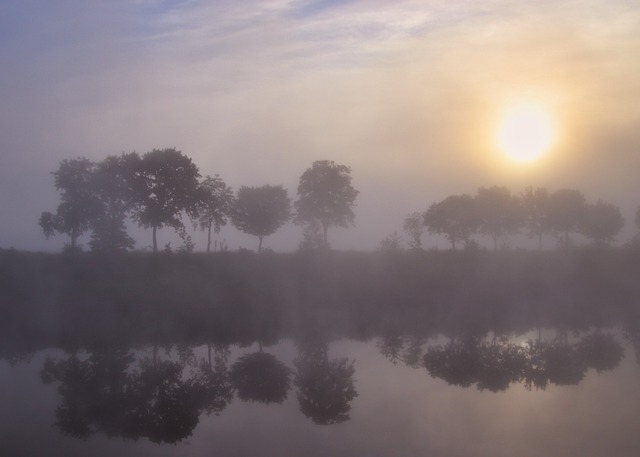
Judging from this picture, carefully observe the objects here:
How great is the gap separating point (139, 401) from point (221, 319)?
1505 cm

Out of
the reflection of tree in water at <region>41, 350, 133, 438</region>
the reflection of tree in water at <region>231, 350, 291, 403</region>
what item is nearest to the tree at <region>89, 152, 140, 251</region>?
the reflection of tree in water at <region>41, 350, 133, 438</region>

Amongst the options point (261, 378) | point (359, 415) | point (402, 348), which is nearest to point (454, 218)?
point (402, 348)

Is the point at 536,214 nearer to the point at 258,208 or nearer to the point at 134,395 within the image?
the point at 258,208

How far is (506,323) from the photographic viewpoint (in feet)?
86.8

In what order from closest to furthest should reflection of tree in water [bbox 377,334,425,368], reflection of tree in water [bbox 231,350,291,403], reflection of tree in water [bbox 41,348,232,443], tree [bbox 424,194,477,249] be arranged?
reflection of tree in water [bbox 41,348,232,443], reflection of tree in water [bbox 231,350,291,403], reflection of tree in water [bbox 377,334,425,368], tree [bbox 424,194,477,249]

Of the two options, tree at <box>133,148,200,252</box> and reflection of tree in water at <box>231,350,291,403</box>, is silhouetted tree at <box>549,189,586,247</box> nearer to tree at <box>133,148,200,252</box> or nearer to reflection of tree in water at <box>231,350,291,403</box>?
tree at <box>133,148,200,252</box>

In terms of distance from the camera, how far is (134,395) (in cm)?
1495

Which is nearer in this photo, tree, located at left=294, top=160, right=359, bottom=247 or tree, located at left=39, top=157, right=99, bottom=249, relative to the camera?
tree, located at left=39, top=157, right=99, bottom=249

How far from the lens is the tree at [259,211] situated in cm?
5191

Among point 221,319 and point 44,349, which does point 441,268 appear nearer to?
point 221,319

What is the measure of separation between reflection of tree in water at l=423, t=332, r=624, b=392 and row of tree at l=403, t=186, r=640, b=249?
35.2 meters

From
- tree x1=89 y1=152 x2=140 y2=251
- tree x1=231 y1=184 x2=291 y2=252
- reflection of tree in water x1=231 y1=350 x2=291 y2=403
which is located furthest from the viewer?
tree x1=231 y1=184 x2=291 y2=252

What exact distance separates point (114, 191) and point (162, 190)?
3359mm

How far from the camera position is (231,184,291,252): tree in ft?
170
